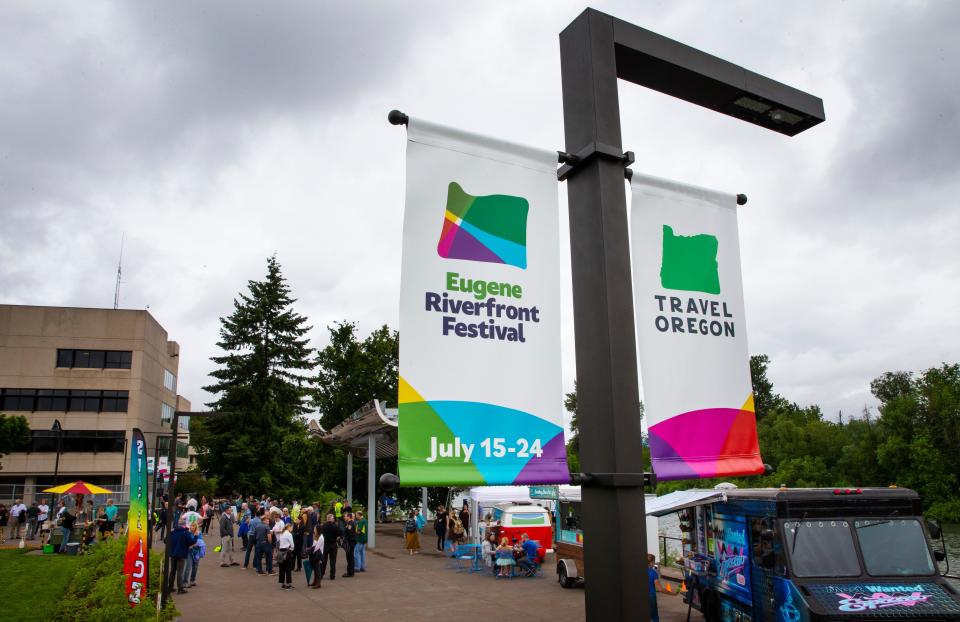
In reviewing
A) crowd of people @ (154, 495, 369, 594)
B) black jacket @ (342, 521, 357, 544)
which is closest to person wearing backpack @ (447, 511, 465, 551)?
crowd of people @ (154, 495, 369, 594)

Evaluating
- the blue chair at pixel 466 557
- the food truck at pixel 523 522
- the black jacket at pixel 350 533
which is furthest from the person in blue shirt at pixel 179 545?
the food truck at pixel 523 522

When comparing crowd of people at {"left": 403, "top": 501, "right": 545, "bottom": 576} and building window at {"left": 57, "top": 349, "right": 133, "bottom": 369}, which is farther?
building window at {"left": 57, "top": 349, "right": 133, "bottom": 369}

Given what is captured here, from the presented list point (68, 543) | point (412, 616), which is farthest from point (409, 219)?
point (68, 543)

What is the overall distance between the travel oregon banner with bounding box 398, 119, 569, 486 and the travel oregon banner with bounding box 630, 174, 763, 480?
1.89 feet

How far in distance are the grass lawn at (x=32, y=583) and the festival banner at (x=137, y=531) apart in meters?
3.04

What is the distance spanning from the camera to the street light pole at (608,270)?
3.44 meters

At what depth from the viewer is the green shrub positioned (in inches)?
385

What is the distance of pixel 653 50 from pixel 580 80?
0.56m

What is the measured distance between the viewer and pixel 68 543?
84.9ft

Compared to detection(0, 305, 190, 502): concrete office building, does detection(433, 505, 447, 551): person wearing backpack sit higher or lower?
lower

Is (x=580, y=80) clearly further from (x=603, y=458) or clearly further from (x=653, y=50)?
(x=603, y=458)

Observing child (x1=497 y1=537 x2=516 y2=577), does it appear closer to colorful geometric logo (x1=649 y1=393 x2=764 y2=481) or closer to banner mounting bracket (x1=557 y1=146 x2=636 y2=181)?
colorful geometric logo (x1=649 y1=393 x2=764 y2=481)

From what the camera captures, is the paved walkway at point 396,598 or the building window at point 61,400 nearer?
the paved walkway at point 396,598

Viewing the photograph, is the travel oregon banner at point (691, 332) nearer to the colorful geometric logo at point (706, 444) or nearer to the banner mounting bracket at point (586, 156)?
the colorful geometric logo at point (706, 444)
